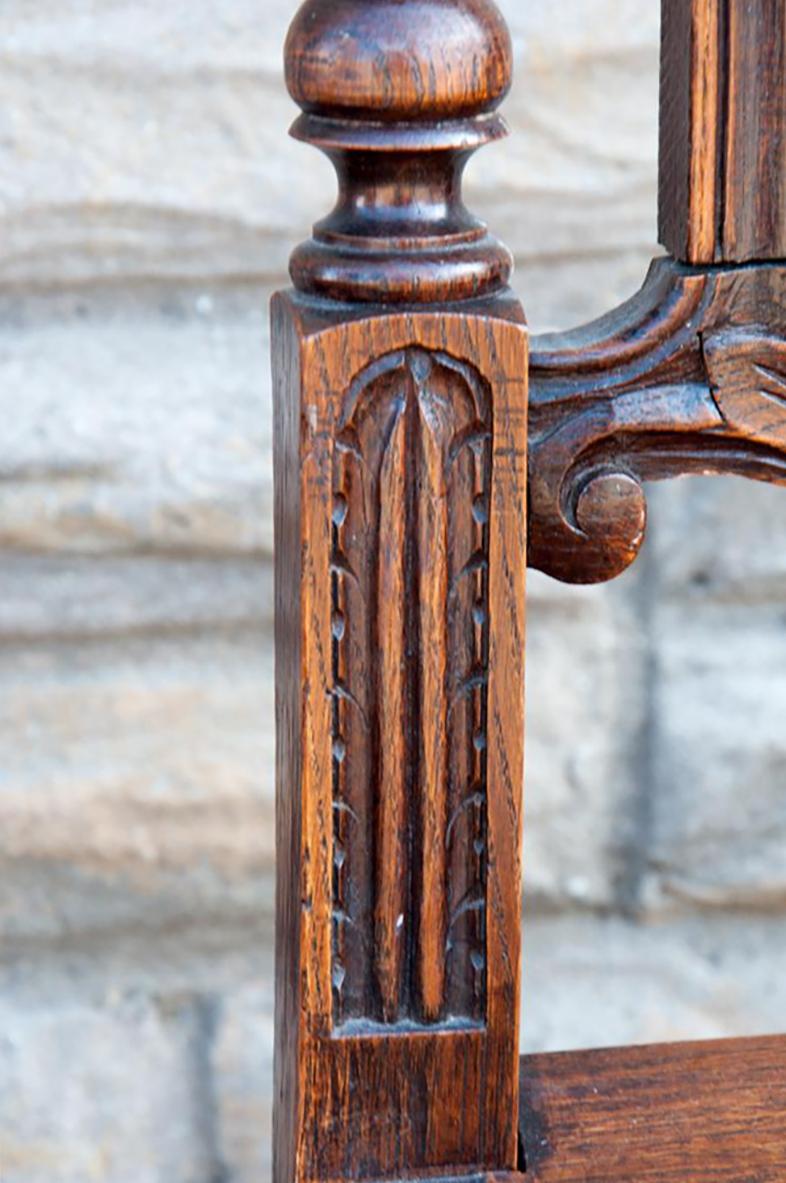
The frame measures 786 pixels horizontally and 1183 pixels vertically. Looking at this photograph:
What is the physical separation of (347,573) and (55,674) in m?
0.47

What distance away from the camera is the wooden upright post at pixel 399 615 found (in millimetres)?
448

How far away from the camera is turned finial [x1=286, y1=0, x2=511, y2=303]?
1.43 ft

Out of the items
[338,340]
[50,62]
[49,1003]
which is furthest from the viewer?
[49,1003]

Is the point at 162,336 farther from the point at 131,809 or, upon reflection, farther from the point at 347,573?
the point at 347,573

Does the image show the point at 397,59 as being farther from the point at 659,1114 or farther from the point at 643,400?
the point at 659,1114

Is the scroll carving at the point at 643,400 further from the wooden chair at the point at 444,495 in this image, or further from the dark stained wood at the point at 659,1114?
the dark stained wood at the point at 659,1114

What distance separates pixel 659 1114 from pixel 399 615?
6.8 inches

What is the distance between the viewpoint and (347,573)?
1.55ft

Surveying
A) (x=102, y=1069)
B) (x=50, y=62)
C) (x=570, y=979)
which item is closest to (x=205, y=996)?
(x=102, y=1069)

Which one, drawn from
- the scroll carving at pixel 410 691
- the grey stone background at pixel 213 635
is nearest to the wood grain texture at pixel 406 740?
the scroll carving at pixel 410 691

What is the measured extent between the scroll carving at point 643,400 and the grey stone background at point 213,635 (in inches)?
15.8

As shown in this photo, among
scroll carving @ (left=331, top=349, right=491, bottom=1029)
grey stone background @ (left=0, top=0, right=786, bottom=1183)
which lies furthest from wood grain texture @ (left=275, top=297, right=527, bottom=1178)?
grey stone background @ (left=0, top=0, right=786, bottom=1183)

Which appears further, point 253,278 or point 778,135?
point 253,278

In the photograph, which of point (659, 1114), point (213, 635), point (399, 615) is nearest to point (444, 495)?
point (399, 615)
